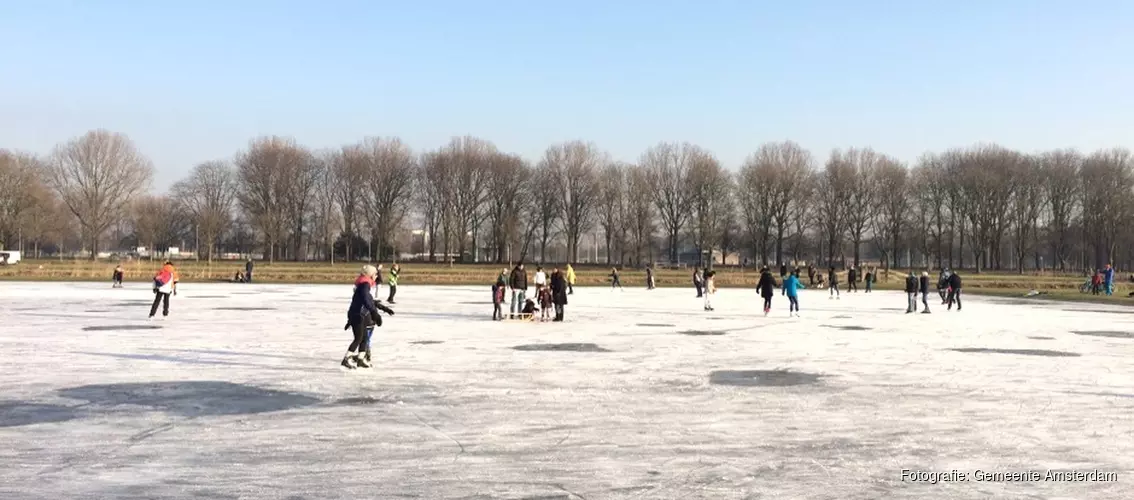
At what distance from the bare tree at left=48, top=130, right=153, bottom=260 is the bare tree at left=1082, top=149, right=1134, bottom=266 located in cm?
8869

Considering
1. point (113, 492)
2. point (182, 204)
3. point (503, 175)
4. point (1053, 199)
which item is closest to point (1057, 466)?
point (113, 492)

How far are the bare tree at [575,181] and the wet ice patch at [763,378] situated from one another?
2773 inches

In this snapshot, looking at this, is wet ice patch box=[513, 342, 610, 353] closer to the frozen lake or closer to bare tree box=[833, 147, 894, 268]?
the frozen lake

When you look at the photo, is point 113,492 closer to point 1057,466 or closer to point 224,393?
point 224,393

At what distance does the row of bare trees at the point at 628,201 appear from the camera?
74562 millimetres

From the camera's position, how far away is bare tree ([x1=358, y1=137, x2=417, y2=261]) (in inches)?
3145

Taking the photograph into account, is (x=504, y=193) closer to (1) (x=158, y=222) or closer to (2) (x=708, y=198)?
(2) (x=708, y=198)

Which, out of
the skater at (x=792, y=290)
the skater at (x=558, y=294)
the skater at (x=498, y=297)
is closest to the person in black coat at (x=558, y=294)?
the skater at (x=558, y=294)

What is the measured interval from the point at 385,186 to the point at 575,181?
18.9m

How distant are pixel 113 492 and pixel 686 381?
269 inches

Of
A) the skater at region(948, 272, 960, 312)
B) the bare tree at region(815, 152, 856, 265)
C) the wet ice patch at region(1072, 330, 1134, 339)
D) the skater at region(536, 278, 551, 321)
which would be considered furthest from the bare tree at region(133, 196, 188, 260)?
the wet ice patch at region(1072, 330, 1134, 339)

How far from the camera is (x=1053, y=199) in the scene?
76812mm

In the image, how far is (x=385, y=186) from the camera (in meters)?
80.0

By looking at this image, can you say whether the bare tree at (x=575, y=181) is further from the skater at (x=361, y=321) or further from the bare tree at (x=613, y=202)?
the skater at (x=361, y=321)
